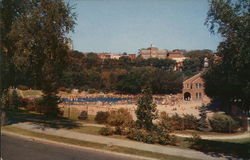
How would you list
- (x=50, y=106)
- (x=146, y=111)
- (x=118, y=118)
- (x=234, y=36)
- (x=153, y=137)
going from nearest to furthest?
1. (x=234, y=36)
2. (x=153, y=137)
3. (x=146, y=111)
4. (x=118, y=118)
5. (x=50, y=106)

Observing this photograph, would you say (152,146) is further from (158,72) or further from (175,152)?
(158,72)

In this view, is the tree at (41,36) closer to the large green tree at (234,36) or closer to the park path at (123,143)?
the park path at (123,143)

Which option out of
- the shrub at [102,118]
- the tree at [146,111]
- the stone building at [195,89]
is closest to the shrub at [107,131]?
the tree at [146,111]

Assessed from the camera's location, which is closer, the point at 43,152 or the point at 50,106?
the point at 43,152

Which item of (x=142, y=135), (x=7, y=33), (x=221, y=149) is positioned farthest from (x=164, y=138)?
(x=7, y=33)

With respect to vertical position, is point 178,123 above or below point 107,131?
below

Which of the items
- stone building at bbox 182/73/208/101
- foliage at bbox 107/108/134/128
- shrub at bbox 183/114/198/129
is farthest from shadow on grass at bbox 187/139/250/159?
stone building at bbox 182/73/208/101

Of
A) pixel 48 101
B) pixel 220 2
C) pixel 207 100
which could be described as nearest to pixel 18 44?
pixel 48 101

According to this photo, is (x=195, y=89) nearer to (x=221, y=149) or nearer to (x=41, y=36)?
(x=221, y=149)
